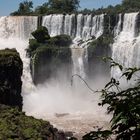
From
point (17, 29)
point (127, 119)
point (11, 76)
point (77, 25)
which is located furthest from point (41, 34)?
point (127, 119)

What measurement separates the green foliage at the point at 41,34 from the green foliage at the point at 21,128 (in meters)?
26.4

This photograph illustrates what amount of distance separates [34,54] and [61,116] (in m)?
12.6

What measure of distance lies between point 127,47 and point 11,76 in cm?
1453

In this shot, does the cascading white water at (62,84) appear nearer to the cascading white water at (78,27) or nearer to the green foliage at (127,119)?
the cascading white water at (78,27)

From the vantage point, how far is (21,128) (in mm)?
18312

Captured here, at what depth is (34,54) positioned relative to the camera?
44188 millimetres

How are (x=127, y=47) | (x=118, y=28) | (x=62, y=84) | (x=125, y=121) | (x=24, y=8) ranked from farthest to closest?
(x=24, y=8) < (x=118, y=28) < (x=62, y=84) < (x=127, y=47) < (x=125, y=121)

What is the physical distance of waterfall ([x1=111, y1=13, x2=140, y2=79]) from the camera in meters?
40.6

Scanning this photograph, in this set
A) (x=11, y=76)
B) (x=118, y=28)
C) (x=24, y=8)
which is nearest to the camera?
(x=11, y=76)

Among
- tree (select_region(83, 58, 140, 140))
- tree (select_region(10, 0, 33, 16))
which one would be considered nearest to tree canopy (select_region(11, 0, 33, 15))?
tree (select_region(10, 0, 33, 16))

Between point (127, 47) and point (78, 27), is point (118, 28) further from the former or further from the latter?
point (127, 47)

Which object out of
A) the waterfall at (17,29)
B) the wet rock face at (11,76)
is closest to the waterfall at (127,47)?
the waterfall at (17,29)

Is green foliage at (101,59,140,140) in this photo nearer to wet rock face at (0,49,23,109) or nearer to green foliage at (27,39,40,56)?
wet rock face at (0,49,23,109)

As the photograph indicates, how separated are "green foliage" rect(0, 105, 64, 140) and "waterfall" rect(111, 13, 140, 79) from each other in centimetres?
2046
